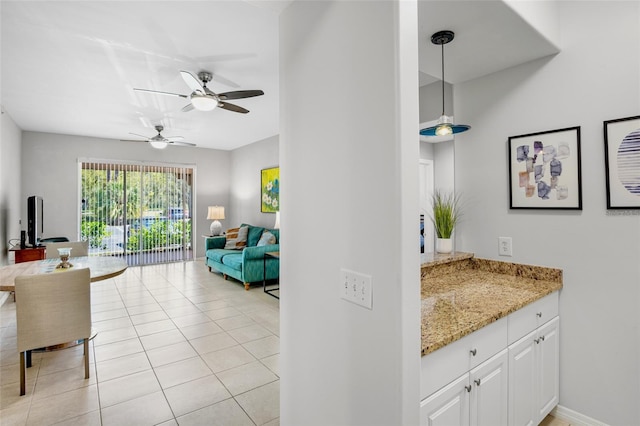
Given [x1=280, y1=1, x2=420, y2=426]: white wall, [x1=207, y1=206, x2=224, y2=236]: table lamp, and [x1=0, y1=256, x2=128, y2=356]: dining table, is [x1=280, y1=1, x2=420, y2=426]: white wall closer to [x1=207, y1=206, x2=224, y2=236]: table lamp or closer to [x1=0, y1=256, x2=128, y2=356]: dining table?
[x1=0, y1=256, x2=128, y2=356]: dining table

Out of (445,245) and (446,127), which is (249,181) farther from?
(446,127)

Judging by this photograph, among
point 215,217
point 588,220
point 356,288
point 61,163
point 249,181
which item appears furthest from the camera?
point 249,181

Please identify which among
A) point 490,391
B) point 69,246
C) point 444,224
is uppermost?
point 444,224

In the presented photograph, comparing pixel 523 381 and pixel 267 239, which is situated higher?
pixel 267 239

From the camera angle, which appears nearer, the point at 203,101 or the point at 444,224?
the point at 444,224

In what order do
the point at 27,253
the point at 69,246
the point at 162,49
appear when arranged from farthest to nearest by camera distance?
the point at 27,253, the point at 69,246, the point at 162,49

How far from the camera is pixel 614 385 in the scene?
A: 1.86 metres

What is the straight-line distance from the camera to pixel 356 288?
120 cm

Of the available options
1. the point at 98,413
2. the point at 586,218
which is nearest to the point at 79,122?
the point at 98,413

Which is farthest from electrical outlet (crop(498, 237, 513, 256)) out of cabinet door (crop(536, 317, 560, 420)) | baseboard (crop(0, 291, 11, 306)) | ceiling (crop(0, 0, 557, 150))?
baseboard (crop(0, 291, 11, 306))

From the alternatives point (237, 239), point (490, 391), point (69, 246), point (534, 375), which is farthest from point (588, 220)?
point (237, 239)

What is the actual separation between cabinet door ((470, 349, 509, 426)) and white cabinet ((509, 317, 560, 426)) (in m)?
0.07

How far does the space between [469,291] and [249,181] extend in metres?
6.12

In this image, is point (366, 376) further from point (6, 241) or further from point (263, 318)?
point (6, 241)
